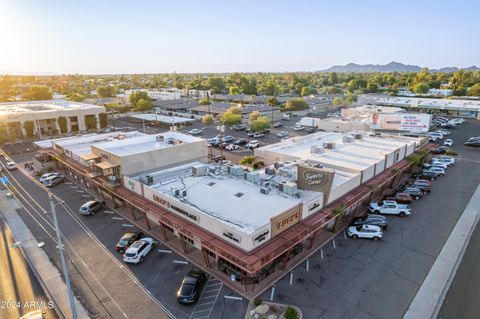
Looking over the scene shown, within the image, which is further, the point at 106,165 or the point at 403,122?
the point at 403,122

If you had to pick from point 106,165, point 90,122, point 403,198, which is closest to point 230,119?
point 90,122

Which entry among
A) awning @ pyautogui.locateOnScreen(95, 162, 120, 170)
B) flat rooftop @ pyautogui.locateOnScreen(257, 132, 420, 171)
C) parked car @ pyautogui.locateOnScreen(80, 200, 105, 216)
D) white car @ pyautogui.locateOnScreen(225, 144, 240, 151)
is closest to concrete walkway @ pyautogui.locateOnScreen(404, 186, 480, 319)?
flat rooftop @ pyautogui.locateOnScreen(257, 132, 420, 171)

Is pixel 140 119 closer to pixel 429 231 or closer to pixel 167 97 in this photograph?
pixel 167 97

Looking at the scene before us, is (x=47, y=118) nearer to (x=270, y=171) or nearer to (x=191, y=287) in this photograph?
(x=270, y=171)

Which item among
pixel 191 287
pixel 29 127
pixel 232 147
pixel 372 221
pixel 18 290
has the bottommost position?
pixel 18 290

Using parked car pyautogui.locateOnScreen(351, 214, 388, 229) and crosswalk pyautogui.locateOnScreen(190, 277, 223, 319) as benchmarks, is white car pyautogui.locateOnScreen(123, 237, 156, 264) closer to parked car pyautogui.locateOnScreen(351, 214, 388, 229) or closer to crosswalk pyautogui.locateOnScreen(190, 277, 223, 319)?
crosswalk pyautogui.locateOnScreen(190, 277, 223, 319)

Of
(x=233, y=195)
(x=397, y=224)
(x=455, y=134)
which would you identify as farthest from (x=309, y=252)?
(x=455, y=134)

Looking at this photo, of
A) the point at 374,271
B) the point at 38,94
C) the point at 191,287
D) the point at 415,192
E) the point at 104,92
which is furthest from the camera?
the point at 104,92
